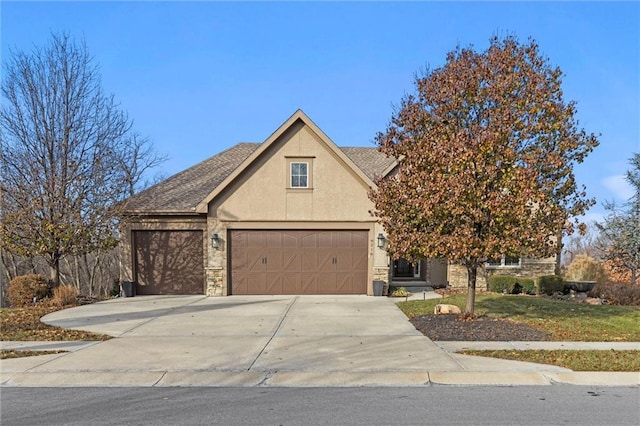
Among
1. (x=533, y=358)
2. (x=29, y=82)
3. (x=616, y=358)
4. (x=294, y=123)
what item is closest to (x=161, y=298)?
(x=294, y=123)

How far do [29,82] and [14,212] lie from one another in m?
5.22

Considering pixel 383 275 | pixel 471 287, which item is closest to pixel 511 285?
pixel 383 275

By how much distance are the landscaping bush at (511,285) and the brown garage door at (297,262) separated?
5.57m

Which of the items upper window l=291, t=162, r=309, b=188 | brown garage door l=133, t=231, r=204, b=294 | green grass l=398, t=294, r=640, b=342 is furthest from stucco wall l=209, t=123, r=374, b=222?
green grass l=398, t=294, r=640, b=342

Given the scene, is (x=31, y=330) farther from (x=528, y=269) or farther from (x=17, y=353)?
(x=528, y=269)

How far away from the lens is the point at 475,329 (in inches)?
373

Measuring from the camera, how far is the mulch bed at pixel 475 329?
8859 mm

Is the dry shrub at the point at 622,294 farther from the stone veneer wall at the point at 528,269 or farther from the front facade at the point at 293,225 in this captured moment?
the front facade at the point at 293,225

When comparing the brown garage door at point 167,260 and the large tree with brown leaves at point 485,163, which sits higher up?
the large tree with brown leaves at point 485,163

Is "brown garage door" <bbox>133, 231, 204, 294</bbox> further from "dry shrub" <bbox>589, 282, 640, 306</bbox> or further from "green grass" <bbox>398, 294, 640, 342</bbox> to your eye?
"dry shrub" <bbox>589, 282, 640, 306</bbox>

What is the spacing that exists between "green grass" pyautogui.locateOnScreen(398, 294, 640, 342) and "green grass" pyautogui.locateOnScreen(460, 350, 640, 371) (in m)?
1.17

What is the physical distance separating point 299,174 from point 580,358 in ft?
36.4

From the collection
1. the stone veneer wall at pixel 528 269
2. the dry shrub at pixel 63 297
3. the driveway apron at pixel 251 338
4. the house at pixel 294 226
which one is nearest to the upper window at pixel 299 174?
the house at pixel 294 226

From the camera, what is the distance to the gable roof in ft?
52.4
